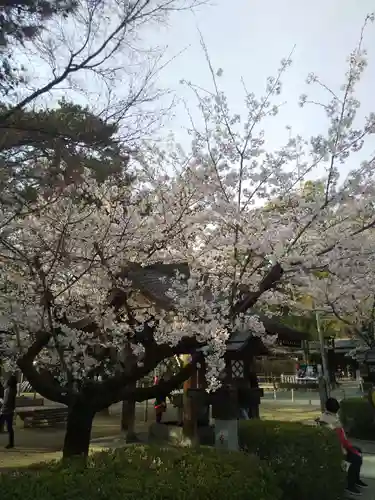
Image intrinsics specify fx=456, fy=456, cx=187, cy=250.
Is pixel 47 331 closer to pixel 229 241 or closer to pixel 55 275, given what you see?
pixel 55 275

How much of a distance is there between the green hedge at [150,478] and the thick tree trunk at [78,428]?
142cm

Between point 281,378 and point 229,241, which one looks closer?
point 229,241

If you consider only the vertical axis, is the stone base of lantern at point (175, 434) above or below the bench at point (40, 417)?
below

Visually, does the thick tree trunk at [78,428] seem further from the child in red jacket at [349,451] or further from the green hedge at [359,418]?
the green hedge at [359,418]

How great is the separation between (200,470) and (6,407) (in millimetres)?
8093

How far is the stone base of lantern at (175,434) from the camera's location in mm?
10303

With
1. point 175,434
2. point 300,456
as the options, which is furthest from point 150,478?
point 175,434

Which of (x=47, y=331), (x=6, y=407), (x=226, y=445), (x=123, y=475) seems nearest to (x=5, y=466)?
(x=6, y=407)

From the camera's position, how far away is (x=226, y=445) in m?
5.79

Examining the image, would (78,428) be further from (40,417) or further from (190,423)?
(40,417)

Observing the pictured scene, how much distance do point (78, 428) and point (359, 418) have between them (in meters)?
8.68

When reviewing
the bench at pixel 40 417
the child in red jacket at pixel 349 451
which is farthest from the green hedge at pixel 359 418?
the bench at pixel 40 417

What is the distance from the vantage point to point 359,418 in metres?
12.0

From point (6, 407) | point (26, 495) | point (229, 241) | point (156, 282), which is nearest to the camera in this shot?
point (26, 495)
